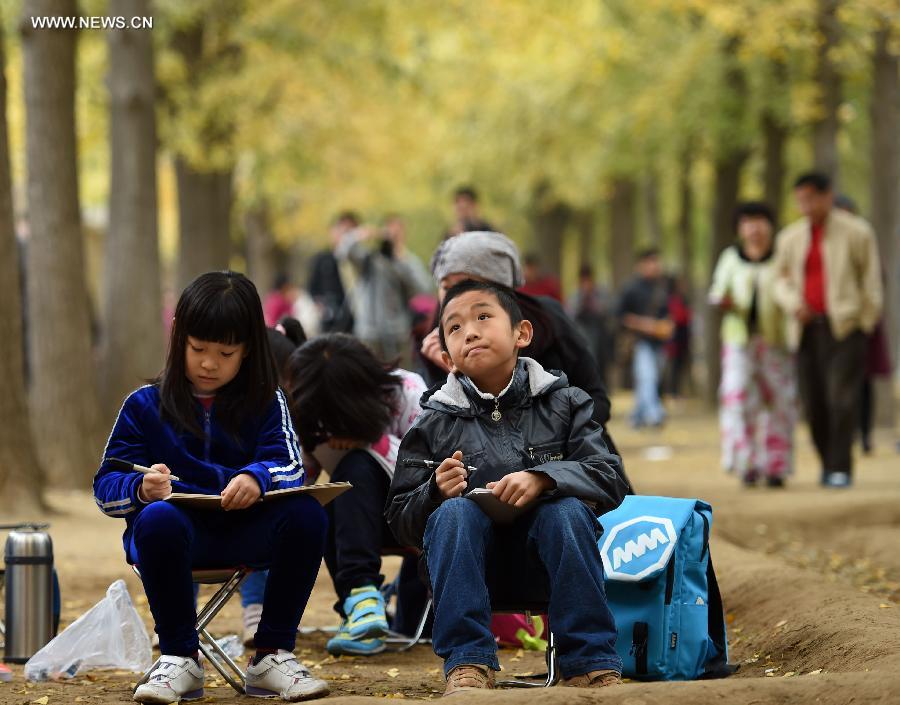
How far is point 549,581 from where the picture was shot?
5410 mm

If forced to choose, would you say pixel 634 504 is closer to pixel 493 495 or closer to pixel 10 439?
pixel 493 495

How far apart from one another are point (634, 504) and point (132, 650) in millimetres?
1900

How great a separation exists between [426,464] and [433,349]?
5.11 ft

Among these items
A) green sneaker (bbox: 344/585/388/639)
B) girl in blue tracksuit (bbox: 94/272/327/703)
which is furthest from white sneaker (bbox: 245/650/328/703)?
green sneaker (bbox: 344/585/388/639)

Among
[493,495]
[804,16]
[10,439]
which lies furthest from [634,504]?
[804,16]

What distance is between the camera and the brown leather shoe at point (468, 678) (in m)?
5.07

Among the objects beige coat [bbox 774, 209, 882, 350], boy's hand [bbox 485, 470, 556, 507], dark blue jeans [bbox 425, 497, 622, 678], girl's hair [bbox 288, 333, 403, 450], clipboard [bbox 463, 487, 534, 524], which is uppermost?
beige coat [bbox 774, 209, 882, 350]

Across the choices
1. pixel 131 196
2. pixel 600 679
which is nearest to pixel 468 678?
pixel 600 679

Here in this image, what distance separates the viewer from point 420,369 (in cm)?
740

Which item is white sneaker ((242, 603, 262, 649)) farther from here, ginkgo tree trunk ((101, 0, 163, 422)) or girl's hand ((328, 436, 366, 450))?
ginkgo tree trunk ((101, 0, 163, 422))

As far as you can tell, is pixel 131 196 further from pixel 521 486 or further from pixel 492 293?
pixel 521 486

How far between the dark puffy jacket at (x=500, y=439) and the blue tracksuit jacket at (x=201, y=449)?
41 centimetres

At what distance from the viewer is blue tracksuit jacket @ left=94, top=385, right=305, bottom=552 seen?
5.63 metres

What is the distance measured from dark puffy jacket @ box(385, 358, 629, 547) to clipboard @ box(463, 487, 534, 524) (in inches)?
5.3
